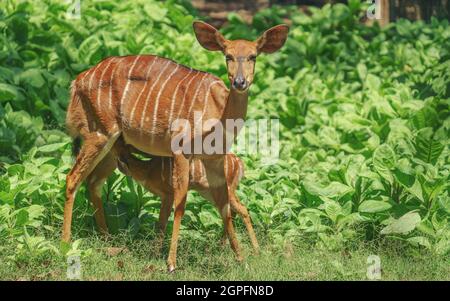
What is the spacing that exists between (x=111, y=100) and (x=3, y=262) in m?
1.36

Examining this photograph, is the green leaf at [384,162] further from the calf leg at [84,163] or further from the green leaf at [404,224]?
the calf leg at [84,163]

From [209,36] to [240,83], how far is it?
0.70 meters

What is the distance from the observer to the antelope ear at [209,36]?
24.7 feet

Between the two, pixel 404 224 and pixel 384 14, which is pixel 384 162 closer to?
pixel 404 224

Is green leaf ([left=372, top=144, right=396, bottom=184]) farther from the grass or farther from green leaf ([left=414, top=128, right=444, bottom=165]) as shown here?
the grass

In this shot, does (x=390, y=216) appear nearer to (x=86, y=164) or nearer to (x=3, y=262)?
(x=86, y=164)

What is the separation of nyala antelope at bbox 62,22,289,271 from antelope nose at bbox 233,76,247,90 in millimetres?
142

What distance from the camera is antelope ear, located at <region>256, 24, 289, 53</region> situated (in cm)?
752

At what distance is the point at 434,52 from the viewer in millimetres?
13070

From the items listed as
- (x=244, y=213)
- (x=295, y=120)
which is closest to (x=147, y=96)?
(x=244, y=213)

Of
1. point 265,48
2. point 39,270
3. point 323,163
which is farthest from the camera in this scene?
point 323,163

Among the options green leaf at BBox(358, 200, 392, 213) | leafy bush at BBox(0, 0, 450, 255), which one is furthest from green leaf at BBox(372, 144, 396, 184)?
green leaf at BBox(358, 200, 392, 213)

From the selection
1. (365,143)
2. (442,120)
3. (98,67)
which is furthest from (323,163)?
(98,67)

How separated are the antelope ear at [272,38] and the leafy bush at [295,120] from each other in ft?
4.02
